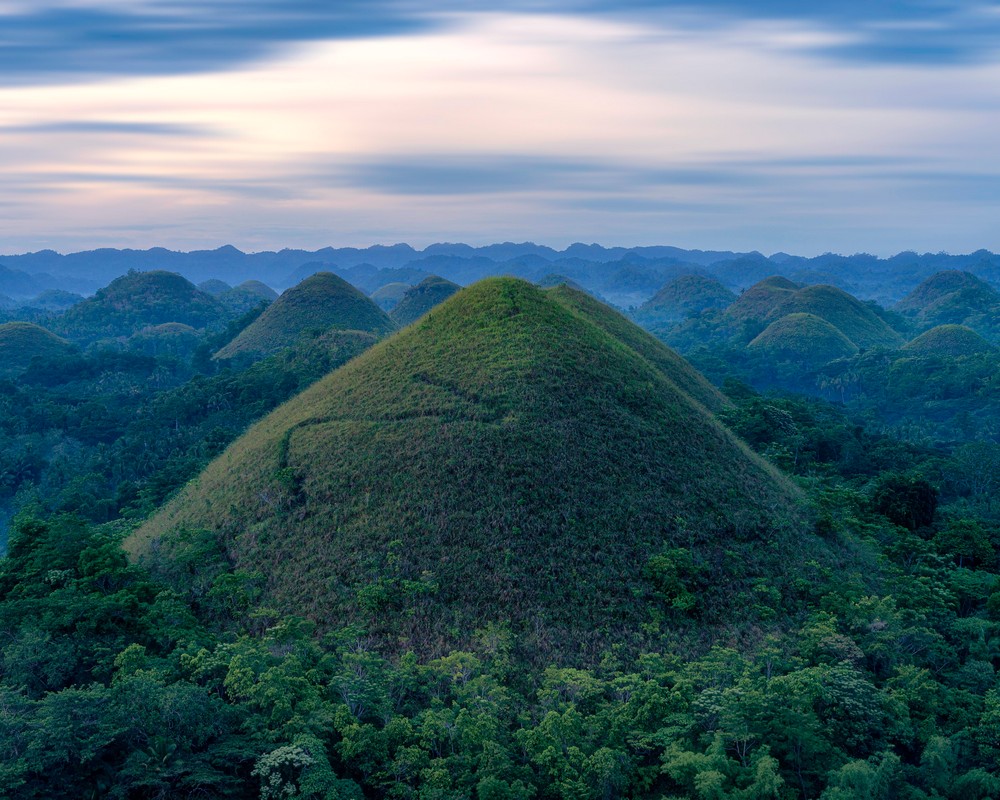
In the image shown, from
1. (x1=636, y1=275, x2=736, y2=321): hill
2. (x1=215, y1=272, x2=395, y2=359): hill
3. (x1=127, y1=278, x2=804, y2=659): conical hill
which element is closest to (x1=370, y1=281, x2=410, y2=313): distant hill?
(x1=636, y1=275, x2=736, y2=321): hill

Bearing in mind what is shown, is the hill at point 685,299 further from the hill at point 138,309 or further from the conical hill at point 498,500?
the conical hill at point 498,500

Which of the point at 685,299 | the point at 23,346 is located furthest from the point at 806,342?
the point at 23,346

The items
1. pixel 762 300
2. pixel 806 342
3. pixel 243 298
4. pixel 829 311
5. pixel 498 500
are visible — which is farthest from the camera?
pixel 243 298

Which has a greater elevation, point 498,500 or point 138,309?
point 138,309

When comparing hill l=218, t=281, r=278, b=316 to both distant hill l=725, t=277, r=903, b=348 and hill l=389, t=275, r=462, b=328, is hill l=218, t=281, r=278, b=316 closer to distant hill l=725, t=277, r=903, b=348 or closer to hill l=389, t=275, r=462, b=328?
hill l=389, t=275, r=462, b=328

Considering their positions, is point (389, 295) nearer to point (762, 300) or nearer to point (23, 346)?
point (762, 300)

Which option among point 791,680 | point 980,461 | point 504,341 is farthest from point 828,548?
point 980,461
